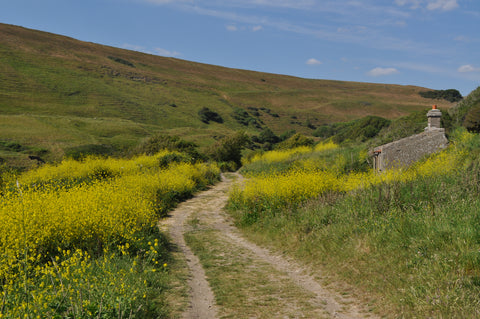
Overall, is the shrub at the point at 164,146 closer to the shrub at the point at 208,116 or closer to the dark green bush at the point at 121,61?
the shrub at the point at 208,116

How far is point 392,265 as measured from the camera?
5.73 meters

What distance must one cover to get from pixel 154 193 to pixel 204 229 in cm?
397

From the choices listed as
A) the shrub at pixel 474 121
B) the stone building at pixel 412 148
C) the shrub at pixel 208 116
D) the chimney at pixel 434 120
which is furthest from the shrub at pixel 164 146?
the shrub at pixel 208 116

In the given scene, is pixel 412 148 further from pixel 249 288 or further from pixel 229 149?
pixel 229 149

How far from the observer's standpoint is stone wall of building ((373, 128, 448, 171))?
52.2 ft

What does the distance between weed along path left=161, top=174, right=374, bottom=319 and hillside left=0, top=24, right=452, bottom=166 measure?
21.5 m

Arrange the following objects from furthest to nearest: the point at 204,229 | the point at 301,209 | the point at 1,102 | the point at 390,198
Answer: the point at 1,102 < the point at 204,229 < the point at 301,209 < the point at 390,198

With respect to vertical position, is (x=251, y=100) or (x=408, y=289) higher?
(x=251, y=100)

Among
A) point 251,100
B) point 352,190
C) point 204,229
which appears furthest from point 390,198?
point 251,100

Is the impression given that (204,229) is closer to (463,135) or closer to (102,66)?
(463,135)

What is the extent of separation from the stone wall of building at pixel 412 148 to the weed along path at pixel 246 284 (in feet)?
27.7

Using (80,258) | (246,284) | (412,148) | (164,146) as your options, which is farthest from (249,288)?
(164,146)

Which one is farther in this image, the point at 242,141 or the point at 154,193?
the point at 242,141

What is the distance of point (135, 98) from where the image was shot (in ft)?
245
